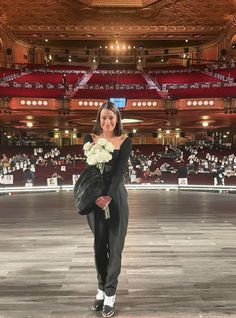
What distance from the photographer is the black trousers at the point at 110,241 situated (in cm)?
302

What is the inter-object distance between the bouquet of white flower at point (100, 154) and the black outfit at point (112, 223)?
0.05 meters

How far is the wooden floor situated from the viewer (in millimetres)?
3209

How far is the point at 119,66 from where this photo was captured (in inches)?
1427

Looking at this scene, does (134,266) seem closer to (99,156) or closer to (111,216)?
(111,216)

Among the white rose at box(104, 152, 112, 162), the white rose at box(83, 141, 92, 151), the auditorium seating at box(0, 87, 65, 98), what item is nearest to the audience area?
the auditorium seating at box(0, 87, 65, 98)

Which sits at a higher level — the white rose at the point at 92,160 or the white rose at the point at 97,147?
the white rose at the point at 97,147

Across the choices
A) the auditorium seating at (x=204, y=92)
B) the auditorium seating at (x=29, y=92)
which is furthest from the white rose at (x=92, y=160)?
the auditorium seating at (x=204, y=92)

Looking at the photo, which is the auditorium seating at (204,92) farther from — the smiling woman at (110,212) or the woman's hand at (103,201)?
the woman's hand at (103,201)

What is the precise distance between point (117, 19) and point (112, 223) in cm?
2622

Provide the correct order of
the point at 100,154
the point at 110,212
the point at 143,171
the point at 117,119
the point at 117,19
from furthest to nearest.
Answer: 1. the point at 117,19
2. the point at 143,171
3. the point at 117,119
4. the point at 110,212
5. the point at 100,154

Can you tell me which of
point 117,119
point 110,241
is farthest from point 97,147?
point 110,241

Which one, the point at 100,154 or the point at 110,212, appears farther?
the point at 110,212

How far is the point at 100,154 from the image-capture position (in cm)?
288

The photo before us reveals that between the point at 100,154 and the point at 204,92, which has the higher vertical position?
the point at 204,92
